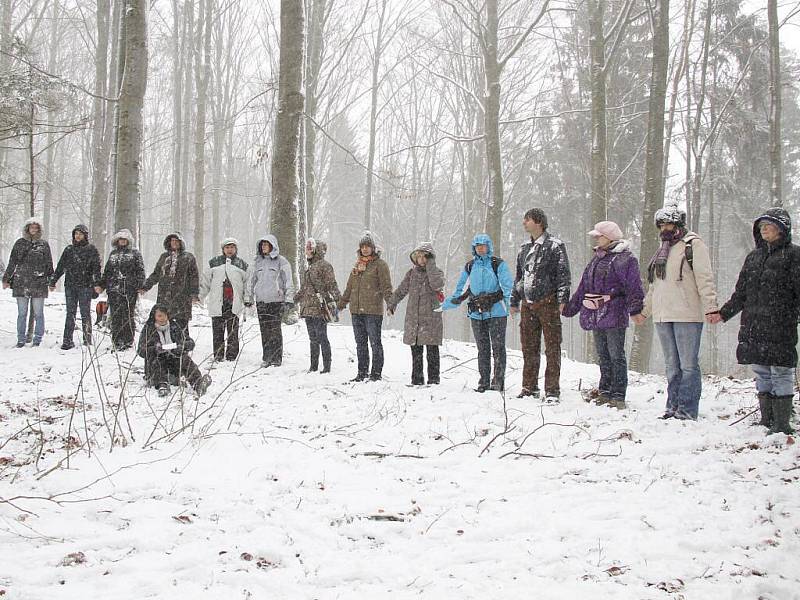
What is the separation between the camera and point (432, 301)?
24.6ft

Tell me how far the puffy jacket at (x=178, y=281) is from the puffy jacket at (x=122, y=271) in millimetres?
553

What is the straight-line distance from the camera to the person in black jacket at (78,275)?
880 cm

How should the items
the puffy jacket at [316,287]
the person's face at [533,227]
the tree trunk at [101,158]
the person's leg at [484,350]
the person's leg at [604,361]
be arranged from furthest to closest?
the tree trunk at [101,158]
the puffy jacket at [316,287]
the person's leg at [484,350]
the person's face at [533,227]
the person's leg at [604,361]

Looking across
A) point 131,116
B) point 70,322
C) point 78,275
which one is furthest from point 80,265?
point 131,116

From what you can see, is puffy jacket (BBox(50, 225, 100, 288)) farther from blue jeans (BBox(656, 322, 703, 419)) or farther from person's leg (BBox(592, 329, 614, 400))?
blue jeans (BBox(656, 322, 703, 419))

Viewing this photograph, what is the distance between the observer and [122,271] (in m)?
8.80

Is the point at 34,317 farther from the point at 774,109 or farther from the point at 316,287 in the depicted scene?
the point at 774,109

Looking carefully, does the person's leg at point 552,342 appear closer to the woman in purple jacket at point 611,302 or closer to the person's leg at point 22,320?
the woman in purple jacket at point 611,302

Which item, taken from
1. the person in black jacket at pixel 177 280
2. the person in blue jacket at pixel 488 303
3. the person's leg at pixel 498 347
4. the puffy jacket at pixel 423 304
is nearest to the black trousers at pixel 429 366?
the puffy jacket at pixel 423 304

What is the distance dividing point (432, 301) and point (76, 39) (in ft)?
90.1

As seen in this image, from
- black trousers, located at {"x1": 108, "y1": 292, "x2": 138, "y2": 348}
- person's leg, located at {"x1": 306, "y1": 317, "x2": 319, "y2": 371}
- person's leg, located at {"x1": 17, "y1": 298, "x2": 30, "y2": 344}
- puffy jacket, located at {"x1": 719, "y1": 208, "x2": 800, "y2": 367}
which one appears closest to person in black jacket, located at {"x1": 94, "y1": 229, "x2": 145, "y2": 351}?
black trousers, located at {"x1": 108, "y1": 292, "x2": 138, "y2": 348}

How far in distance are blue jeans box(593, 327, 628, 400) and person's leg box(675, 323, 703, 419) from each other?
573 millimetres

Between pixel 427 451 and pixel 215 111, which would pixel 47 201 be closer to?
pixel 215 111

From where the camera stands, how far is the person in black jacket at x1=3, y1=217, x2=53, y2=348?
8.96 meters
